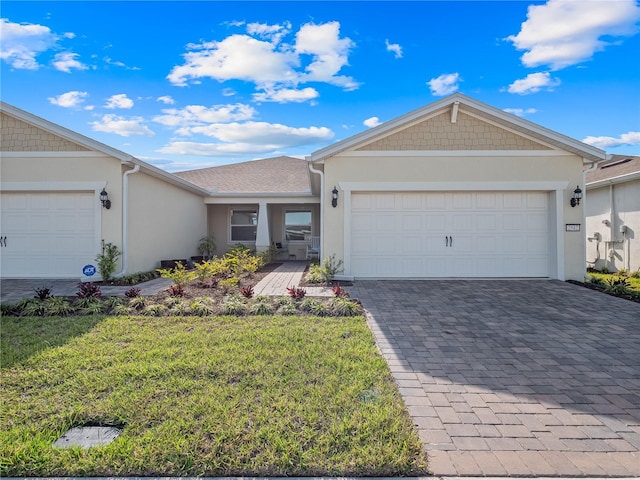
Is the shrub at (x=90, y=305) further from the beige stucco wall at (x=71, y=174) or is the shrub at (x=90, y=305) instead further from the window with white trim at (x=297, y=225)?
the window with white trim at (x=297, y=225)

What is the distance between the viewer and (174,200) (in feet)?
39.3

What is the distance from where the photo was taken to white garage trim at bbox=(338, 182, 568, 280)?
350 inches

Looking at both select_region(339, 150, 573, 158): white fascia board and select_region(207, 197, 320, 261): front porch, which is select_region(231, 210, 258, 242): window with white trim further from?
select_region(339, 150, 573, 158): white fascia board

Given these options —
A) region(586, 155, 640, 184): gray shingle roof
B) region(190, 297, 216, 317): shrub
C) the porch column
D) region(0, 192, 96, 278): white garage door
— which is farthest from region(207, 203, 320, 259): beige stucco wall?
Result: region(586, 155, 640, 184): gray shingle roof

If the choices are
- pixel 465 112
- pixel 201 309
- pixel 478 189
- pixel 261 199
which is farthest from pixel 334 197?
pixel 261 199

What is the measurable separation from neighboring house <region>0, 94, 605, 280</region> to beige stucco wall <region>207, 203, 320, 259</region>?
20.4 ft

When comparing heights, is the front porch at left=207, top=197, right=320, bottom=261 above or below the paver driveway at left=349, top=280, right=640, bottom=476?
above

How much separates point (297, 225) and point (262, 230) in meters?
2.42

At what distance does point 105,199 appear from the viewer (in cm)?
907

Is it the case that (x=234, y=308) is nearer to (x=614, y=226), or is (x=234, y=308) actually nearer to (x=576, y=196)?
(x=576, y=196)

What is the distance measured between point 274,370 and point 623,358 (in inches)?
161

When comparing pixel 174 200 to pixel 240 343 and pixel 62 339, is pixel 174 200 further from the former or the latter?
pixel 240 343

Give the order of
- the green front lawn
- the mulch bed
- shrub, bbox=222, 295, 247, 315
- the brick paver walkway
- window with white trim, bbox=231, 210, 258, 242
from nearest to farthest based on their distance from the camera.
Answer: the green front lawn, shrub, bbox=222, 295, 247, 315, the mulch bed, the brick paver walkway, window with white trim, bbox=231, 210, 258, 242

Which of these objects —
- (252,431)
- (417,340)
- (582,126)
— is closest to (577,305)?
(417,340)
